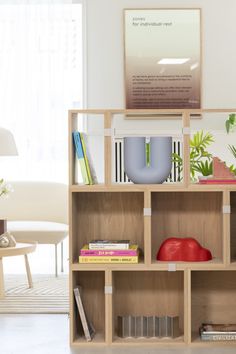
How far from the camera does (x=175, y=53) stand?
245 inches

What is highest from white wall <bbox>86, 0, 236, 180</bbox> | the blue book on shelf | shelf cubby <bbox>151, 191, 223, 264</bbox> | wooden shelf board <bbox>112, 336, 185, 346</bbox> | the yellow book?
white wall <bbox>86, 0, 236, 180</bbox>

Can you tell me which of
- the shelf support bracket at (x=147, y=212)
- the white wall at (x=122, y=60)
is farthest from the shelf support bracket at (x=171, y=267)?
the white wall at (x=122, y=60)

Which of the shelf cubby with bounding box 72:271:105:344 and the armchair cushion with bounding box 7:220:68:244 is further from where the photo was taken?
the armchair cushion with bounding box 7:220:68:244

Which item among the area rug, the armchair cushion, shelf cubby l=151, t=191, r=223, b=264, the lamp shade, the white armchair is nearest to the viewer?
shelf cubby l=151, t=191, r=223, b=264

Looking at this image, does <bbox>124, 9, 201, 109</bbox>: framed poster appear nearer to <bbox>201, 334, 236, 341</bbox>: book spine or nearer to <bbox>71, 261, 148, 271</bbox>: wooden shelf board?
<bbox>71, 261, 148, 271</bbox>: wooden shelf board

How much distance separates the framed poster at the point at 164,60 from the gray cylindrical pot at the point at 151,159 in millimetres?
2566

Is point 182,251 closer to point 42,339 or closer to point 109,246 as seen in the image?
point 109,246

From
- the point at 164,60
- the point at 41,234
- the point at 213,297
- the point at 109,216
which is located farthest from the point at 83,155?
the point at 164,60

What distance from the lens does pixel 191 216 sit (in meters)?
3.85

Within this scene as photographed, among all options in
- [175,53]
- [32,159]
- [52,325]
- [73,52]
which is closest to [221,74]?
[175,53]

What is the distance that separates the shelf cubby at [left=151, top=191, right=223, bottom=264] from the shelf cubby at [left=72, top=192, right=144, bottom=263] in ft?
0.29

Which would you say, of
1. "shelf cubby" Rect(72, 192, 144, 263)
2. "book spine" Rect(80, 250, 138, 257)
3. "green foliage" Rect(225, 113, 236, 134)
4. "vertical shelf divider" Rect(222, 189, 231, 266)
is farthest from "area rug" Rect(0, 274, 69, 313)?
"green foliage" Rect(225, 113, 236, 134)

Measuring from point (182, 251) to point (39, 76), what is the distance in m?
3.16

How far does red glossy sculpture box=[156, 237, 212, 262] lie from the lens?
371 cm
